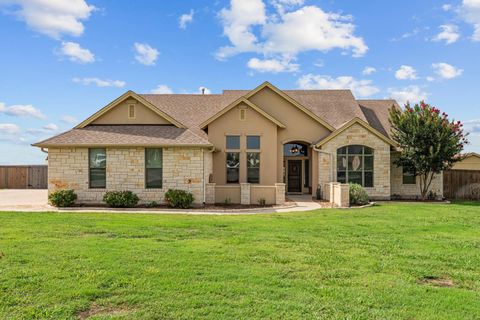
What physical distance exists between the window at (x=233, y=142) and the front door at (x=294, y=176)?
4189 millimetres

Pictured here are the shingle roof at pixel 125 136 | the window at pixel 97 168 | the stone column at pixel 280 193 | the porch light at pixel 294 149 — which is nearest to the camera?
the shingle roof at pixel 125 136

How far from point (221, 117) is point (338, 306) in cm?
1570

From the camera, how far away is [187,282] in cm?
554

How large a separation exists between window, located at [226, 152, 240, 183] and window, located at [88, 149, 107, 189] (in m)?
6.56

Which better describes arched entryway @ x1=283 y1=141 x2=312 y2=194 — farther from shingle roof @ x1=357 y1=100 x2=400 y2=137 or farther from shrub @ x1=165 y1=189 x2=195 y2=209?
shrub @ x1=165 y1=189 x2=195 y2=209

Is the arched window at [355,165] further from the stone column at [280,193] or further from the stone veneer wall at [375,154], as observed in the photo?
the stone column at [280,193]

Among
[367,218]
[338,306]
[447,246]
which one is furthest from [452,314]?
[367,218]

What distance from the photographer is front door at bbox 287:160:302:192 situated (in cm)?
2219

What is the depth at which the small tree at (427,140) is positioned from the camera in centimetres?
1839

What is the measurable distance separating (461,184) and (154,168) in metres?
18.2

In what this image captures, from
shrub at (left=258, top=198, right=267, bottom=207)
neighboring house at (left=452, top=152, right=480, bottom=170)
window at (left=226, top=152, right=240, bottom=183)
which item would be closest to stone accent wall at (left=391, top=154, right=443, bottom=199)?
shrub at (left=258, top=198, right=267, bottom=207)

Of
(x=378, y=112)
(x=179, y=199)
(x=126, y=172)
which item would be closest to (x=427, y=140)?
(x=378, y=112)

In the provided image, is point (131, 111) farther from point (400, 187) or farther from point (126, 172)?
point (400, 187)

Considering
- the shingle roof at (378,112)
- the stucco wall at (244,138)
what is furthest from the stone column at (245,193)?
the shingle roof at (378,112)
